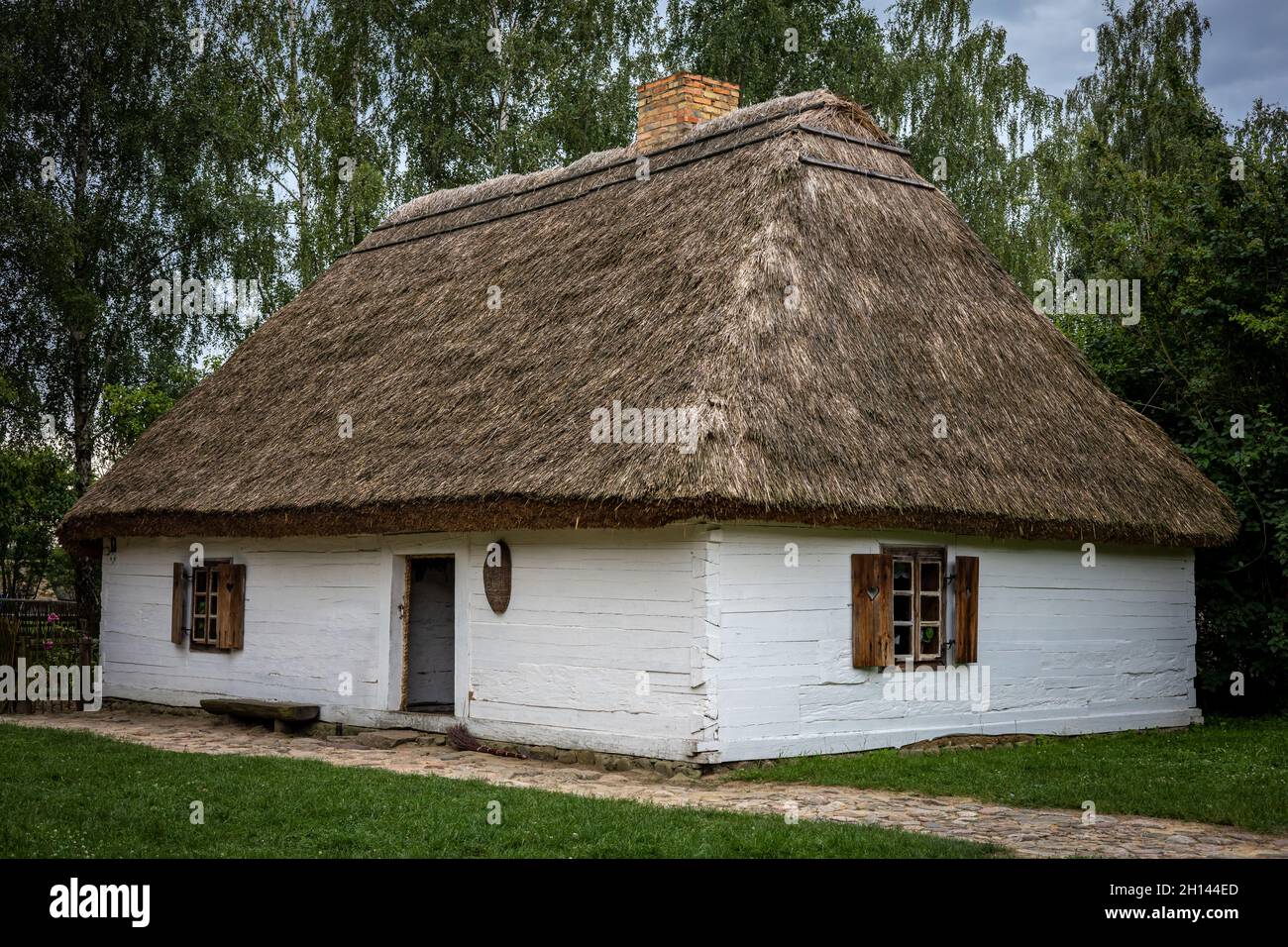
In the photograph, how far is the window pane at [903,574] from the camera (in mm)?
12109

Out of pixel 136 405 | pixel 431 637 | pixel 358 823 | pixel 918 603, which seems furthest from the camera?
pixel 136 405

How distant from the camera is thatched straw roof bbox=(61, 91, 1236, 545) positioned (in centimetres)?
1091

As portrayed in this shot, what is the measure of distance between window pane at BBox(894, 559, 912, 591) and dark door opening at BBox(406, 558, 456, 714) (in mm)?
4868

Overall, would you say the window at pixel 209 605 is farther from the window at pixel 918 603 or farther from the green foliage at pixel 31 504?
the window at pixel 918 603

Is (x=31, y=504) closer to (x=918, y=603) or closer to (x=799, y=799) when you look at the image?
(x=918, y=603)

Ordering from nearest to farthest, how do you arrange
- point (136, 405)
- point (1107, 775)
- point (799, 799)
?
point (799, 799) < point (1107, 775) < point (136, 405)

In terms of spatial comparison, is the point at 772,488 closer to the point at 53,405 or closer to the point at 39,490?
the point at 39,490

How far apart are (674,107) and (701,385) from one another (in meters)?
6.43

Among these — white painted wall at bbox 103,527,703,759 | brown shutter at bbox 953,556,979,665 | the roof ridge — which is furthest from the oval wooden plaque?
the roof ridge

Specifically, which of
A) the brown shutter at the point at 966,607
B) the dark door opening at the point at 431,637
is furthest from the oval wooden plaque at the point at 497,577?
the brown shutter at the point at 966,607

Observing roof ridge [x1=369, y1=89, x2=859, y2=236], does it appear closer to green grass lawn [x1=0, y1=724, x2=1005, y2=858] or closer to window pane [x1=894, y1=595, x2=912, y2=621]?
window pane [x1=894, y1=595, x2=912, y2=621]

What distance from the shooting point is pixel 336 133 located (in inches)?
964

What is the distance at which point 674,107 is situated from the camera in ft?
52.5

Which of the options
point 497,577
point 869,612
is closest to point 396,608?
point 497,577
